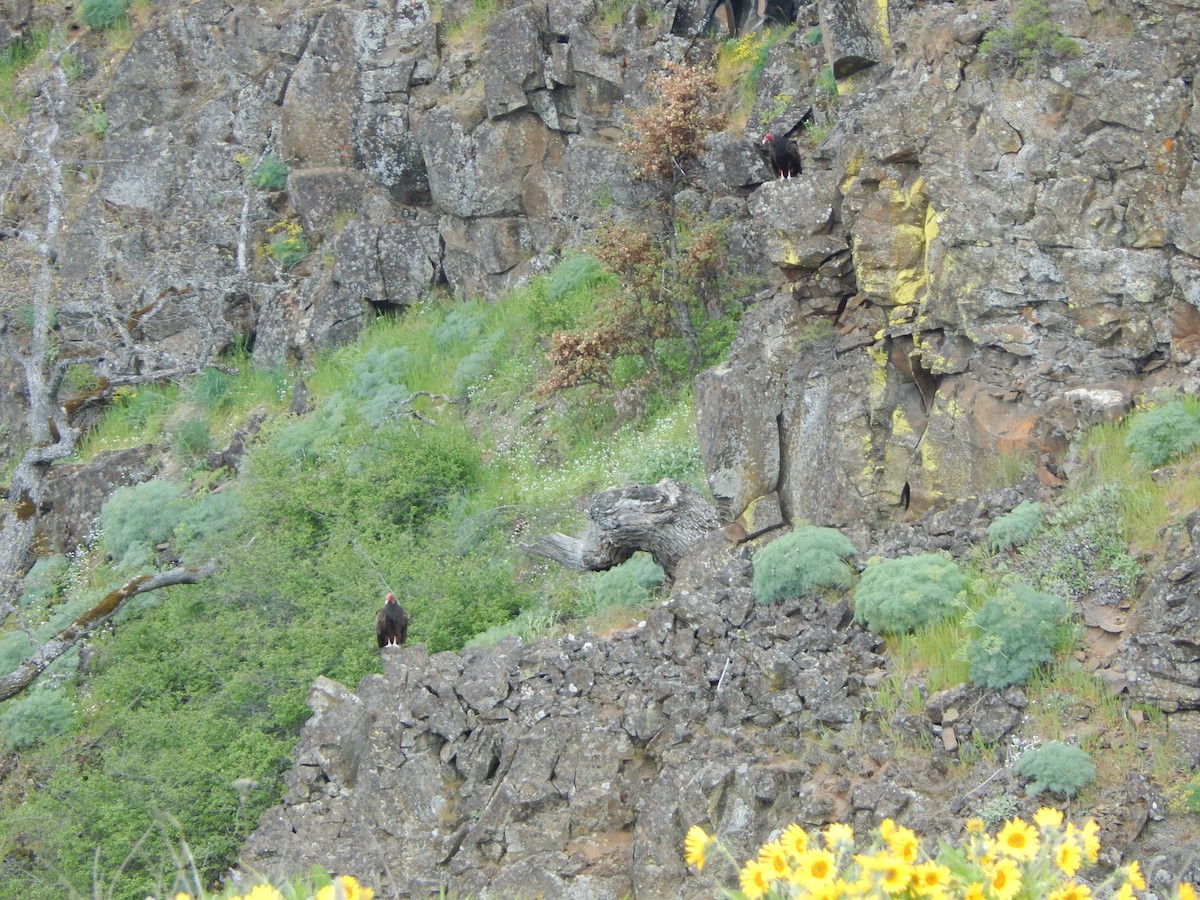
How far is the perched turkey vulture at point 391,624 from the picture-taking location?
12234 millimetres

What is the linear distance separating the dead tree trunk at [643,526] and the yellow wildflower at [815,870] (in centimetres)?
810

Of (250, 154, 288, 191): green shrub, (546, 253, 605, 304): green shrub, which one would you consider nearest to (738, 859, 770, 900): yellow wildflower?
(546, 253, 605, 304): green shrub

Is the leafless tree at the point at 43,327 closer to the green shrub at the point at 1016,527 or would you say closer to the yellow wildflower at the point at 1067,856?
the green shrub at the point at 1016,527

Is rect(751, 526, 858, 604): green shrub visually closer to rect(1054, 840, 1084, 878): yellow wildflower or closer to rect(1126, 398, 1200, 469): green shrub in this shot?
rect(1126, 398, 1200, 469): green shrub

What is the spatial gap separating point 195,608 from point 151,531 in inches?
112

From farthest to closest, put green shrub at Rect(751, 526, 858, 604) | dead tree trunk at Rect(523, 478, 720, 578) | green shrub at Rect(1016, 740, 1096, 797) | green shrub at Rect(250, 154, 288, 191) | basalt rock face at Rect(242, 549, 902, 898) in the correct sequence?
green shrub at Rect(250, 154, 288, 191)
dead tree trunk at Rect(523, 478, 720, 578)
green shrub at Rect(751, 526, 858, 604)
basalt rock face at Rect(242, 549, 902, 898)
green shrub at Rect(1016, 740, 1096, 797)

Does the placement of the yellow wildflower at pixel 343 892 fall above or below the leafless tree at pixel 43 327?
above

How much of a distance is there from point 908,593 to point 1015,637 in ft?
2.65

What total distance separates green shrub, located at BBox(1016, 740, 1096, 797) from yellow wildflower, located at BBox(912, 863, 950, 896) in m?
3.37

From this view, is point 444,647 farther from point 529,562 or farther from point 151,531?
point 151,531

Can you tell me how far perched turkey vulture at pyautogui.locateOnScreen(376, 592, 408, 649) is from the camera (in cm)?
1223

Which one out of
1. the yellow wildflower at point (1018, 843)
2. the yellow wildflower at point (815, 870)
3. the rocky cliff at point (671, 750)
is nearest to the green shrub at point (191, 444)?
the rocky cliff at point (671, 750)

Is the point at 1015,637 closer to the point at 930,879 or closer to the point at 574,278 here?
the point at 930,879

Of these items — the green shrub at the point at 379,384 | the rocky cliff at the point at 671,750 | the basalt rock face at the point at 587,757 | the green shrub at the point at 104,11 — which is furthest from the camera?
the green shrub at the point at 104,11
